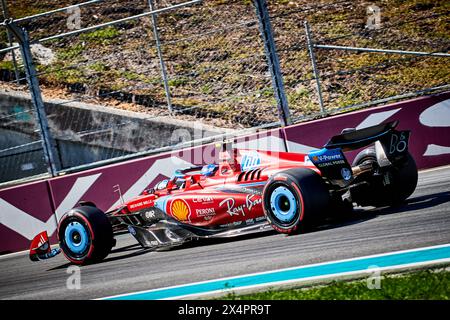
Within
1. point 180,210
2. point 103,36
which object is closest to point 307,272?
point 180,210

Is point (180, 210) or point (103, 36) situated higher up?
point (103, 36)

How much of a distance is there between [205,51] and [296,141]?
6.23 meters

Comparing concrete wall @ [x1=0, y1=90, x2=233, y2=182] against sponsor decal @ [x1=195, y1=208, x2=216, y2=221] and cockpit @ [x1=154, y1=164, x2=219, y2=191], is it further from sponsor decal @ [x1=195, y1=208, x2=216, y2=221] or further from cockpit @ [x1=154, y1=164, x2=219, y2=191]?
sponsor decal @ [x1=195, y1=208, x2=216, y2=221]

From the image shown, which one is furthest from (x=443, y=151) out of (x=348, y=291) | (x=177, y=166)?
(x=348, y=291)

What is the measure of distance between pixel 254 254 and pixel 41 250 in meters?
3.48

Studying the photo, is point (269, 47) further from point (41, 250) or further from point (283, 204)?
point (41, 250)

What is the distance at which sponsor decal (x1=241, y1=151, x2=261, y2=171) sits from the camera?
302 inches

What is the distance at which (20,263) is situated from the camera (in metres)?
9.57

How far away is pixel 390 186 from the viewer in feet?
24.6

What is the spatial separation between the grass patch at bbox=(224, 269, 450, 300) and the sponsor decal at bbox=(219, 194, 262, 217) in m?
2.30

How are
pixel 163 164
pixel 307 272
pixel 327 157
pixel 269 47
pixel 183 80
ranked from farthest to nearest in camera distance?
1. pixel 183 80
2. pixel 163 164
3. pixel 269 47
4. pixel 327 157
5. pixel 307 272

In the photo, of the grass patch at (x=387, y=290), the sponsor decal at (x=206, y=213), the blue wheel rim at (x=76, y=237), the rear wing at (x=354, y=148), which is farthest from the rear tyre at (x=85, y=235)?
→ the grass patch at (x=387, y=290)
